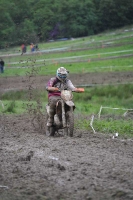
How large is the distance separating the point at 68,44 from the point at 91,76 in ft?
68.1

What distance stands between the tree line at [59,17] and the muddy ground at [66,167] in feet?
17.4

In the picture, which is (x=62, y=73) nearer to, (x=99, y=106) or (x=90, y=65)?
(x=99, y=106)

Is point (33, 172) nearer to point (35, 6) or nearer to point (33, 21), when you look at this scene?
point (33, 21)

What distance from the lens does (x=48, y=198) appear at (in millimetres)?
7664

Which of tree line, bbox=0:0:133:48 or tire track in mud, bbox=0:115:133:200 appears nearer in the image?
tire track in mud, bbox=0:115:133:200

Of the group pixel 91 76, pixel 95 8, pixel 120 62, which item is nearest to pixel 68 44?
pixel 95 8

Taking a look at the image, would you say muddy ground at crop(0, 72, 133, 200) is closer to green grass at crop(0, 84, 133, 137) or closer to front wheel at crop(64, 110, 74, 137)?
front wheel at crop(64, 110, 74, 137)

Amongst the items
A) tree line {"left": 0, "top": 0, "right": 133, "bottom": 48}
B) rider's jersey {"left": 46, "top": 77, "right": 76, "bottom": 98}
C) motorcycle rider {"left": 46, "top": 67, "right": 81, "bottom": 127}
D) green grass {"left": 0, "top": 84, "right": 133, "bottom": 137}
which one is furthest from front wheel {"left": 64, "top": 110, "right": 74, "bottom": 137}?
tree line {"left": 0, "top": 0, "right": 133, "bottom": 48}

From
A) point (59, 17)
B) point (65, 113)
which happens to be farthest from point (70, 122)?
point (59, 17)

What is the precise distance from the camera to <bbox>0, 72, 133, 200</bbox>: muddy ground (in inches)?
312

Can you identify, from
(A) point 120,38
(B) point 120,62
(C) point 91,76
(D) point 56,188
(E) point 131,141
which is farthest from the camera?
(A) point 120,38

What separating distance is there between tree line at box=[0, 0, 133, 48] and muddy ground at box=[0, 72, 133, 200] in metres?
5.32

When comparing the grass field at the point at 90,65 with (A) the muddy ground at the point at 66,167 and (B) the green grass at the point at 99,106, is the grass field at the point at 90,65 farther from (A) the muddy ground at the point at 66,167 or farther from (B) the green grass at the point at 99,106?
(A) the muddy ground at the point at 66,167

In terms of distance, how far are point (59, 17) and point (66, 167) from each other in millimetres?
28955
